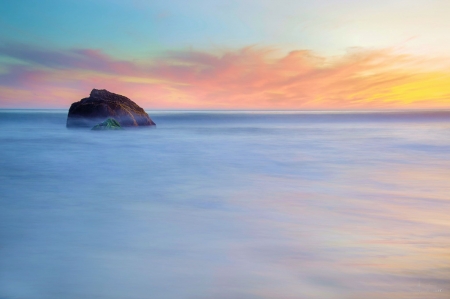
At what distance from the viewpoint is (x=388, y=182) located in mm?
6320

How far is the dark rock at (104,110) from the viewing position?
20.1 meters

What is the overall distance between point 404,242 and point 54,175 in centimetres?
636

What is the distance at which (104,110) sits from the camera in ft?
65.6

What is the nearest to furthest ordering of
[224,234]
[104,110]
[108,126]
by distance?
[224,234] → [108,126] → [104,110]

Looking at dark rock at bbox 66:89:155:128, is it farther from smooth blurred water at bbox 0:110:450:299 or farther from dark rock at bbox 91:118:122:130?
smooth blurred water at bbox 0:110:450:299

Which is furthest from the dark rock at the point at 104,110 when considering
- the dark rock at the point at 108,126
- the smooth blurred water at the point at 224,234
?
the smooth blurred water at the point at 224,234

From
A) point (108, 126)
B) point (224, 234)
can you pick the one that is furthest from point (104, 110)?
Answer: point (224, 234)

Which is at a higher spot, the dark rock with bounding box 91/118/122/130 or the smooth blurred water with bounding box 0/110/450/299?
the dark rock with bounding box 91/118/122/130

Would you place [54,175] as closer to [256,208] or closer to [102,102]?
[256,208]

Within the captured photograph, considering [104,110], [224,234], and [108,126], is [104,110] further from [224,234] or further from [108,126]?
[224,234]

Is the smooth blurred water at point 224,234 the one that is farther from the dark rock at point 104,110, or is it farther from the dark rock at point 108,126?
the dark rock at point 104,110

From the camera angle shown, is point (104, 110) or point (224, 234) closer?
point (224, 234)

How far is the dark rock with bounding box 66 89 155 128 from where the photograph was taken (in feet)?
65.8

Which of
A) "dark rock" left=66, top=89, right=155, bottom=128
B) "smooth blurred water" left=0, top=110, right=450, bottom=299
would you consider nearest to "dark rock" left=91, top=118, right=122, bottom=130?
"dark rock" left=66, top=89, right=155, bottom=128
